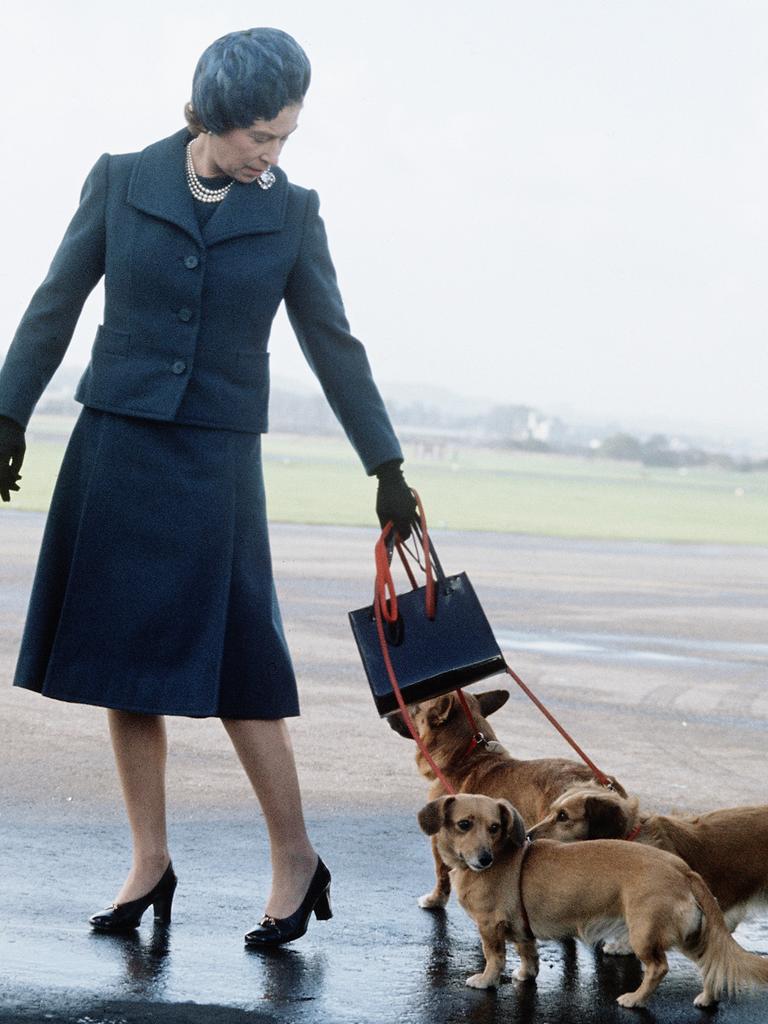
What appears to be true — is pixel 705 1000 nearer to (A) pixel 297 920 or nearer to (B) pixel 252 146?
(A) pixel 297 920

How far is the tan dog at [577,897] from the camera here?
172 inches

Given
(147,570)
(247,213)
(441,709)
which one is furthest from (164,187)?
(441,709)

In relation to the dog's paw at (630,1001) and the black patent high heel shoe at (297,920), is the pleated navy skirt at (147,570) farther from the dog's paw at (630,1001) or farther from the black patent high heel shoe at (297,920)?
the dog's paw at (630,1001)

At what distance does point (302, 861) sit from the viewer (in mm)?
4828

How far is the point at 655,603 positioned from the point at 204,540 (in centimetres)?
1193

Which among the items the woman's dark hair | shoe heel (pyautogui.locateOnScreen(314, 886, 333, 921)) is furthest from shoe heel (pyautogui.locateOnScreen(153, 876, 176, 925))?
the woman's dark hair

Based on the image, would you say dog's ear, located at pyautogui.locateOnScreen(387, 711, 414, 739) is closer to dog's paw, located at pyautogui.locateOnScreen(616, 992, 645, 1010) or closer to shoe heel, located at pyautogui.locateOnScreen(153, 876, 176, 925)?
shoe heel, located at pyautogui.locateOnScreen(153, 876, 176, 925)

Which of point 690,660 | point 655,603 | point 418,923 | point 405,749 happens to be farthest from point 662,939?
point 655,603

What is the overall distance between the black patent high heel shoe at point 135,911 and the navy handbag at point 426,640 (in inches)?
31.8

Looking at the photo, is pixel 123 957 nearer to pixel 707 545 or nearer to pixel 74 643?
pixel 74 643

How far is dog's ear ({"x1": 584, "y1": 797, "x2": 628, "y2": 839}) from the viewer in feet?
15.9

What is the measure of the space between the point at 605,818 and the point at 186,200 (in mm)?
2109

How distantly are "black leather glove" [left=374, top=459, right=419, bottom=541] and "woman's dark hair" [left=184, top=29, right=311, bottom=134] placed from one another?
104cm

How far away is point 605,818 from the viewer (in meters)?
4.84
